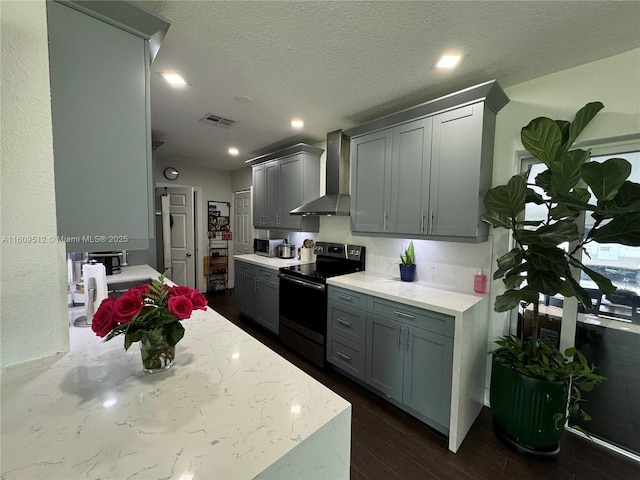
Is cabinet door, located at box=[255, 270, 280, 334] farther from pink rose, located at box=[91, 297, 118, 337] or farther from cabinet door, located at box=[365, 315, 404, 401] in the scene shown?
pink rose, located at box=[91, 297, 118, 337]

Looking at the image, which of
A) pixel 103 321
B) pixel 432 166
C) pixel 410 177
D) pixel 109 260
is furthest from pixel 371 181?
pixel 109 260

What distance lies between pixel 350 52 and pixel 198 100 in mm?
1488

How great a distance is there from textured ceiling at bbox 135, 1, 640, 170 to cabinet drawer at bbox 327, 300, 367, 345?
1.92 m

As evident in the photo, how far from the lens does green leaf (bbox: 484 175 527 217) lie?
5.23 feet

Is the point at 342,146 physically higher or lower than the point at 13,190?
higher

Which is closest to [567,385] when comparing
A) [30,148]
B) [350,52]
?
[350,52]

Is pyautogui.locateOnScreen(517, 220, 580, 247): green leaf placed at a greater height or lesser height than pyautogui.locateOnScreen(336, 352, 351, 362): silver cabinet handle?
greater

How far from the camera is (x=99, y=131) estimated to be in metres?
1.01

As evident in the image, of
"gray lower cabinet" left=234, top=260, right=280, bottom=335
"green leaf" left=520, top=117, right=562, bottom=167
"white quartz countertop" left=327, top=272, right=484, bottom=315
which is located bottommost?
"gray lower cabinet" left=234, top=260, right=280, bottom=335

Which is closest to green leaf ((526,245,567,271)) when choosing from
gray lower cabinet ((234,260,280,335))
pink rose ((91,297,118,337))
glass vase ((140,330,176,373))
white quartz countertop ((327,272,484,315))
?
white quartz countertop ((327,272,484,315))

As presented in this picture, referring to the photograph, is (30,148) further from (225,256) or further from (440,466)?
(225,256)

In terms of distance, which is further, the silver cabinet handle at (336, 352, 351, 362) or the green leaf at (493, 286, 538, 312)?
the silver cabinet handle at (336, 352, 351, 362)

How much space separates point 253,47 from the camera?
1.63 meters

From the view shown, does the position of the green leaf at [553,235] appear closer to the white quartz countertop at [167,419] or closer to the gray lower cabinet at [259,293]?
the white quartz countertop at [167,419]
